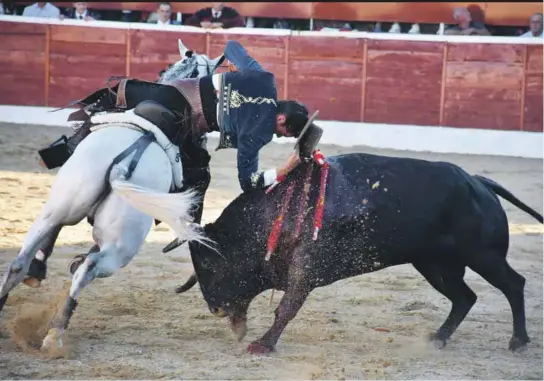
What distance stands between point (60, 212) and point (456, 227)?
1.58 meters

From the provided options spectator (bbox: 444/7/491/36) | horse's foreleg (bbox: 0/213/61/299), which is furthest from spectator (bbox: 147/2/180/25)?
horse's foreleg (bbox: 0/213/61/299)

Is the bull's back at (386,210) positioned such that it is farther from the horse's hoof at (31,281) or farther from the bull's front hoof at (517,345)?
the horse's hoof at (31,281)

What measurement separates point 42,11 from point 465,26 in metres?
4.48

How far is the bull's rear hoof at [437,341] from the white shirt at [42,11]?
7917 mm

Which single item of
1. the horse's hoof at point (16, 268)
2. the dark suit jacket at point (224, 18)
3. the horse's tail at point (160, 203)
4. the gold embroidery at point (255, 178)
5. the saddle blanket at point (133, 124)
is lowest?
the horse's hoof at point (16, 268)

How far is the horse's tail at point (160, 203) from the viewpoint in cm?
365

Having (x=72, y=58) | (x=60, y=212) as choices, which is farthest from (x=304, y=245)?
(x=72, y=58)

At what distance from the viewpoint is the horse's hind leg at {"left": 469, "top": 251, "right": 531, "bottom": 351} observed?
4258 mm

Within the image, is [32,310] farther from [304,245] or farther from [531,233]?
[531,233]

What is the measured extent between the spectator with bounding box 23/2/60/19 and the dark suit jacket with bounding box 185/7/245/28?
1.48m

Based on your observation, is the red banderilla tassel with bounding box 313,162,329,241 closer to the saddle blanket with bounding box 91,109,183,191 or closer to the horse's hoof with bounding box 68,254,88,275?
the saddle blanket with bounding box 91,109,183,191

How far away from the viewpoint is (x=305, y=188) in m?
4.10

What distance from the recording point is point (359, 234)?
13.6 feet

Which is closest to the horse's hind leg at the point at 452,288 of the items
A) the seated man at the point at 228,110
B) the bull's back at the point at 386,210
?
the bull's back at the point at 386,210
